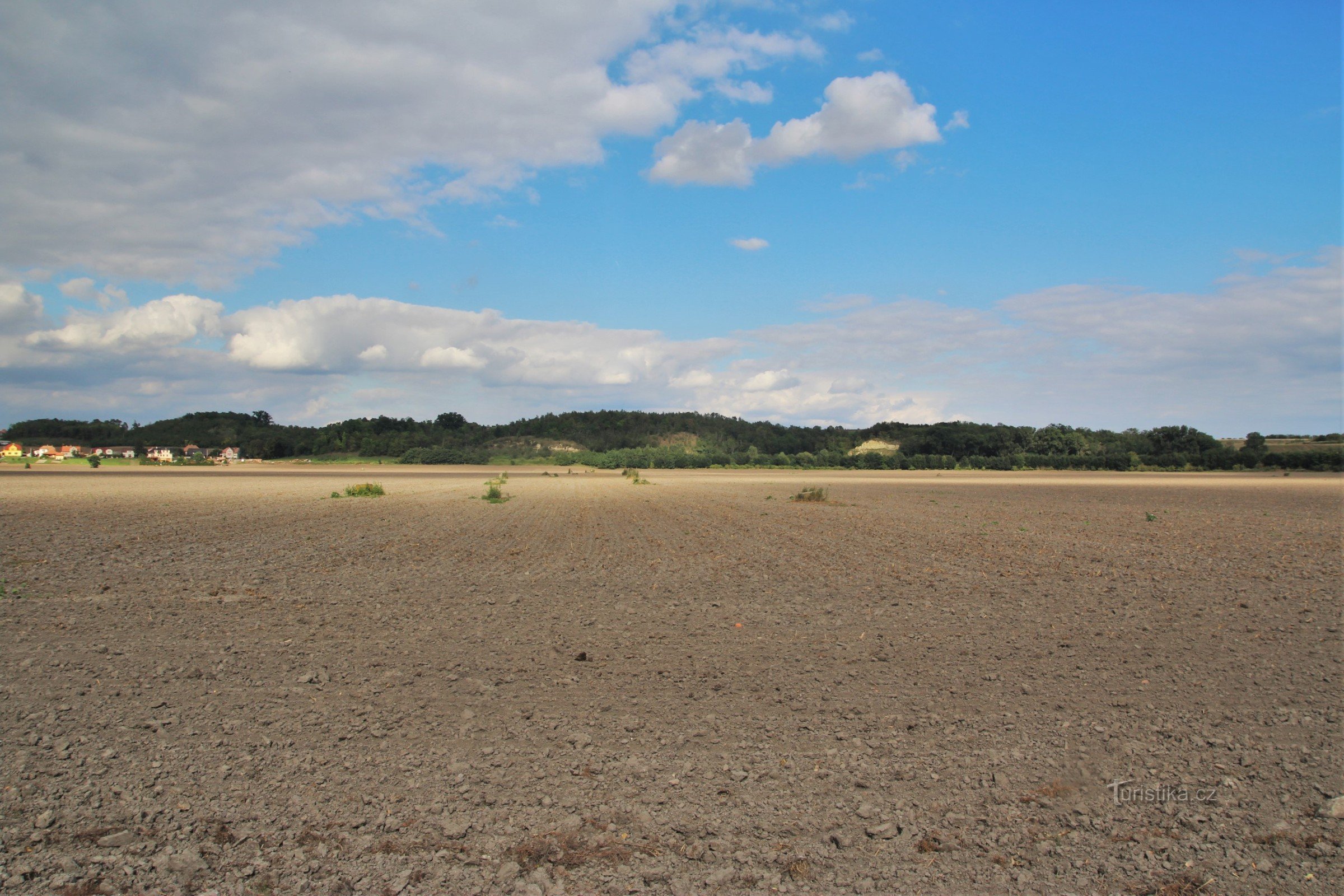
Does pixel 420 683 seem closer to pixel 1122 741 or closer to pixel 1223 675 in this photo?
pixel 1122 741

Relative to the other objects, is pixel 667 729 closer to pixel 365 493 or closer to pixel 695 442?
pixel 365 493

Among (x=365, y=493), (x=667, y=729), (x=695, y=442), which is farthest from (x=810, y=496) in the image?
(x=695, y=442)

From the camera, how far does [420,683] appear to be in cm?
644

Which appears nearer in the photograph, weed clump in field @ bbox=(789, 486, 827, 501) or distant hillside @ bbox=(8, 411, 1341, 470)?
weed clump in field @ bbox=(789, 486, 827, 501)

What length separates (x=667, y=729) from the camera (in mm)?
5391

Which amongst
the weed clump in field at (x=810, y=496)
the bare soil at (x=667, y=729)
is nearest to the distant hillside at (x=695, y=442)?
the weed clump in field at (x=810, y=496)

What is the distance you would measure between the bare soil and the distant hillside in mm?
110224

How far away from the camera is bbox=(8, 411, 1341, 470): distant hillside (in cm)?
10969

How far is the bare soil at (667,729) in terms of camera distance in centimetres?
364

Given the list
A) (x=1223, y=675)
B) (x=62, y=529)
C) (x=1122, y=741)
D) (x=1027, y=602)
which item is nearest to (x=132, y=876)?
(x=1122, y=741)

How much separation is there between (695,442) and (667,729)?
581 feet

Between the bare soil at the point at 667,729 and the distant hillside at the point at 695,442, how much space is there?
11022 cm

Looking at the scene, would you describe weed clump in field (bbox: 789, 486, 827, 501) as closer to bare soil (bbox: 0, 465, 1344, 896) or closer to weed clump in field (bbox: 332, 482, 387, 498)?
bare soil (bbox: 0, 465, 1344, 896)

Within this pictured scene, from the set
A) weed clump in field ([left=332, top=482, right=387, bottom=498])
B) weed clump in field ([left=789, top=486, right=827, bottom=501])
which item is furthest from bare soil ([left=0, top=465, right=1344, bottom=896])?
weed clump in field ([left=332, top=482, right=387, bottom=498])
